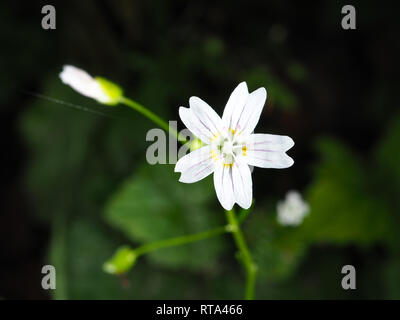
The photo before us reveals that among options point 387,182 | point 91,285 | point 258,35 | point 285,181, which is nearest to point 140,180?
point 91,285

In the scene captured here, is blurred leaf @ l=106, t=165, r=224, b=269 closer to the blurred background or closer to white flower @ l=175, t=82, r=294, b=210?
the blurred background

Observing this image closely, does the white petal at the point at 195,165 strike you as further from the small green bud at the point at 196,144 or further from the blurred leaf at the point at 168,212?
the blurred leaf at the point at 168,212

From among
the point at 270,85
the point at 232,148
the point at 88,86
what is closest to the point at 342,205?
the point at 270,85

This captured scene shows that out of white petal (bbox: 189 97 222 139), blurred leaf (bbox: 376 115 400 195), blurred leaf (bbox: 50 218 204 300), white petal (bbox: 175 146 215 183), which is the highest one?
blurred leaf (bbox: 376 115 400 195)

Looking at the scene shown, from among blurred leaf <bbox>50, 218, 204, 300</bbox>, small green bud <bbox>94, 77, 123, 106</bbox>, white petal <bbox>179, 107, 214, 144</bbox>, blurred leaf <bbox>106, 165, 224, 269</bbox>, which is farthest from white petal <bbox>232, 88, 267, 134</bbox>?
blurred leaf <bbox>50, 218, 204, 300</bbox>

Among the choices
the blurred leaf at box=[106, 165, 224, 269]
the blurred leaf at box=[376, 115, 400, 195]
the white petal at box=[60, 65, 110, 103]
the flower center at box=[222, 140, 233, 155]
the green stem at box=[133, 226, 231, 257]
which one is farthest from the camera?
the blurred leaf at box=[376, 115, 400, 195]

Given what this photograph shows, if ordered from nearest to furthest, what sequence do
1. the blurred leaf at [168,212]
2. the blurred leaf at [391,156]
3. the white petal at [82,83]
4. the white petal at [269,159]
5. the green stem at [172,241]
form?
the white petal at [269,159]
the white petal at [82,83]
the green stem at [172,241]
the blurred leaf at [168,212]
the blurred leaf at [391,156]

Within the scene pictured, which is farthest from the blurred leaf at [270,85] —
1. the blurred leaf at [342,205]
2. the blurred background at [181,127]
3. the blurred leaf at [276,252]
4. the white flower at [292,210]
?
the blurred leaf at [276,252]
